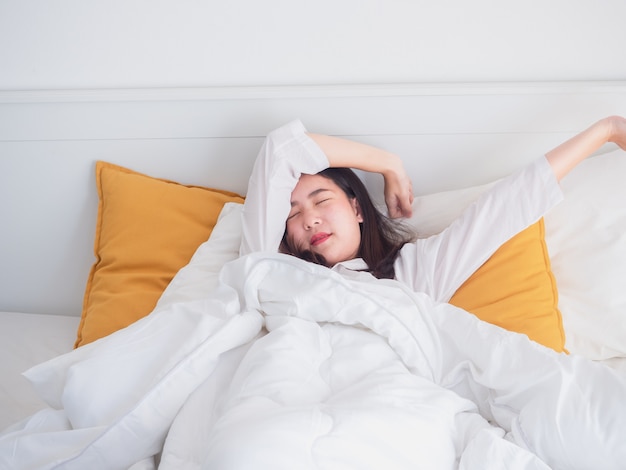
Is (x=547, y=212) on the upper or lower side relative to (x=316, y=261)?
upper

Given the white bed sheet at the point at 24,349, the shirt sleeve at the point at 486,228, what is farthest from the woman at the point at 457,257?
the white bed sheet at the point at 24,349

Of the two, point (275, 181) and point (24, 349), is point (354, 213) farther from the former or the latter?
point (24, 349)

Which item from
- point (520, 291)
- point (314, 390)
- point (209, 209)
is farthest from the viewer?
point (209, 209)

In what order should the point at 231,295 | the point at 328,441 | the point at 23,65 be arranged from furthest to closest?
1. the point at 23,65
2. the point at 231,295
3. the point at 328,441

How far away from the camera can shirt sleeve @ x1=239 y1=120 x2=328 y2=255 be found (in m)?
1.33

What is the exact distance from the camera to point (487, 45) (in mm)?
1464

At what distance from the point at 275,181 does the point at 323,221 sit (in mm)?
138

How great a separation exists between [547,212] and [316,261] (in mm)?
536

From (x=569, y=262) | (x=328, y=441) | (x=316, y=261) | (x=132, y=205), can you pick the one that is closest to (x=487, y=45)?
(x=569, y=262)

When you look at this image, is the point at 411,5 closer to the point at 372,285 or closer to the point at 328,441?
the point at 372,285

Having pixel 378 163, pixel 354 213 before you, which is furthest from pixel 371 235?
pixel 378 163

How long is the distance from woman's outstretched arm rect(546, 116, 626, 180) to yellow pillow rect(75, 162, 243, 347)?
2.51 feet

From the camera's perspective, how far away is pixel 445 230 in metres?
1.36

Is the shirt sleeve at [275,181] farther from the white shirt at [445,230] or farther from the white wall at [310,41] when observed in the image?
the white wall at [310,41]
